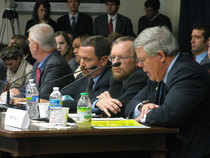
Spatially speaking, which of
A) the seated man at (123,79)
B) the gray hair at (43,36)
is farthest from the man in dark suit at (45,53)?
the seated man at (123,79)

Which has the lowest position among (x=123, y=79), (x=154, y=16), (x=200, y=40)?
(x=123, y=79)

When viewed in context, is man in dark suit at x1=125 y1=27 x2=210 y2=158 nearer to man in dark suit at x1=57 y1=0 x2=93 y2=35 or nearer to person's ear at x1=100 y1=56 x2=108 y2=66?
person's ear at x1=100 y1=56 x2=108 y2=66

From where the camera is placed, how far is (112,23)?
8.12 metres

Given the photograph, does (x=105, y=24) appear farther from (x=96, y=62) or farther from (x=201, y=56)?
(x=96, y=62)

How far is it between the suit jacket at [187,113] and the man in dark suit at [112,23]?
522 cm

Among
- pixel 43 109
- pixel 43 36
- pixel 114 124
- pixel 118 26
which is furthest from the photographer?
pixel 118 26

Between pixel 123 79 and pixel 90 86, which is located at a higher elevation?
pixel 123 79

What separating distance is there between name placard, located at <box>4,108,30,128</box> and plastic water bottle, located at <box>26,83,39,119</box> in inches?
17.4

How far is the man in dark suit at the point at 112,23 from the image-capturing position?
8.05 metres

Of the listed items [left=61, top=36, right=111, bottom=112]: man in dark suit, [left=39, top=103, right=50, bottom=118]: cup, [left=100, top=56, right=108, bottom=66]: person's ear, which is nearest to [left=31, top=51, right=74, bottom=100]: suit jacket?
[left=61, top=36, right=111, bottom=112]: man in dark suit

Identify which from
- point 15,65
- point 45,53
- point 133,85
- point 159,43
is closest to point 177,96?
point 159,43

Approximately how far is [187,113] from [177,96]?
0.10 metres

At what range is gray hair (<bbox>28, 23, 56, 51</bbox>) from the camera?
496 cm

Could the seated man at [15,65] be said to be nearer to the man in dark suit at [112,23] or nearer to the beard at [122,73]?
the man in dark suit at [112,23]
